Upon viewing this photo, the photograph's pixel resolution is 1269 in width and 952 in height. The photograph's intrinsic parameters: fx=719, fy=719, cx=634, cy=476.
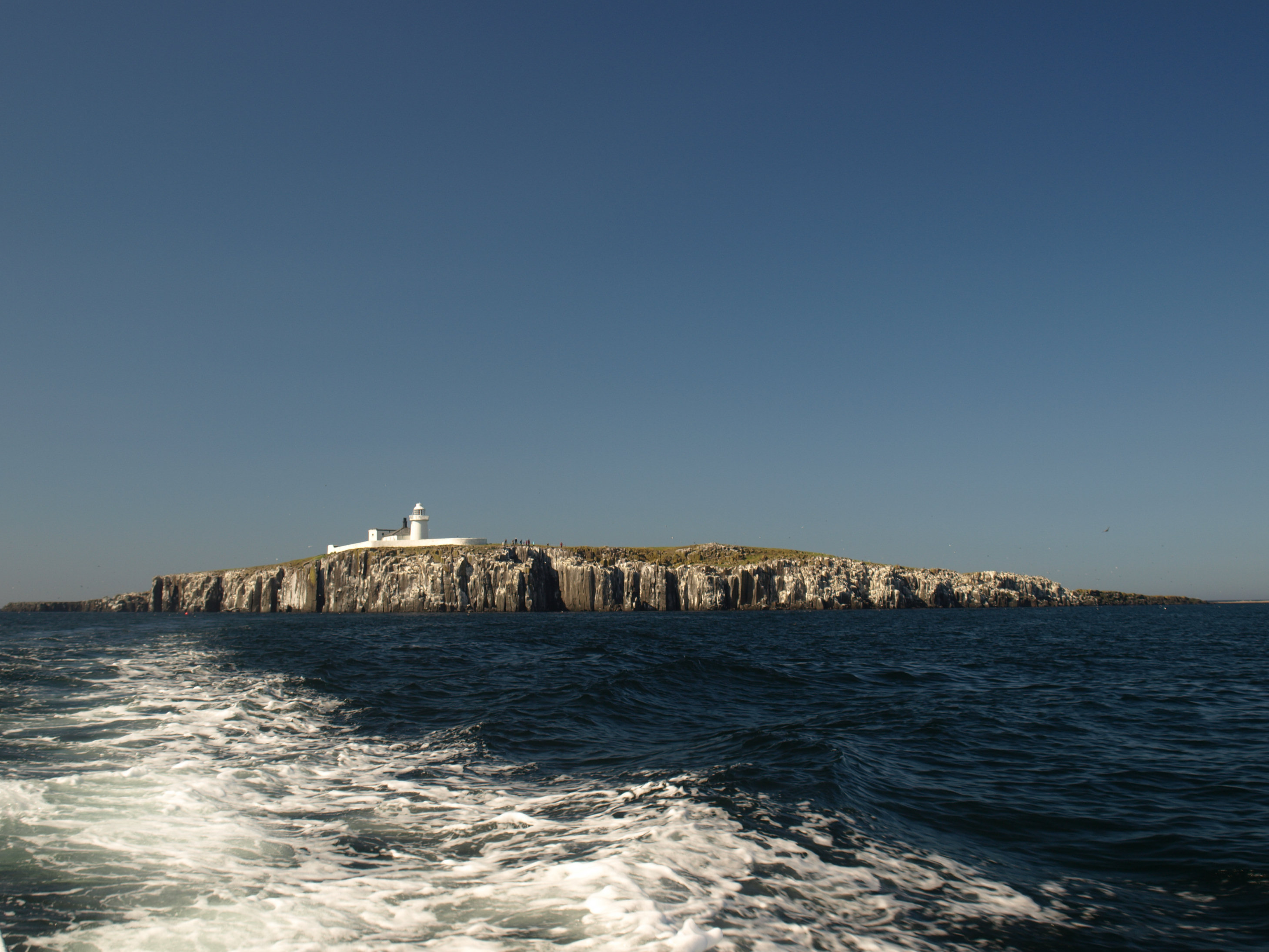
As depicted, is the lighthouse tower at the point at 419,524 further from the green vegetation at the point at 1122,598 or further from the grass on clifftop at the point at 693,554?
the green vegetation at the point at 1122,598

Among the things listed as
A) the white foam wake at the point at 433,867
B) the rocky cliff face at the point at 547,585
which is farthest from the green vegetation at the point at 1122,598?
the white foam wake at the point at 433,867

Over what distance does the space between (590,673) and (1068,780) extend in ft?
57.5

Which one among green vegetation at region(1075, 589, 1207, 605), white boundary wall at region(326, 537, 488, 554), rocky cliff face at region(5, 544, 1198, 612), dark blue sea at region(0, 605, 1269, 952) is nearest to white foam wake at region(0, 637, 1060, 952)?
dark blue sea at region(0, 605, 1269, 952)

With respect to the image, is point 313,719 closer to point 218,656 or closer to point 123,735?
point 123,735

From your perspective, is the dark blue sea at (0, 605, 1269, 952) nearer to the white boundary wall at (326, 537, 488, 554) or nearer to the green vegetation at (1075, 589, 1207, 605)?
the white boundary wall at (326, 537, 488, 554)

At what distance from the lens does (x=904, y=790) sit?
1189cm

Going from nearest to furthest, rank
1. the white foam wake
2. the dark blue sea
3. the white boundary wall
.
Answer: the white foam wake, the dark blue sea, the white boundary wall

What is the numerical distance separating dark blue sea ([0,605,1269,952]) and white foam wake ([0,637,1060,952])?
47 millimetres

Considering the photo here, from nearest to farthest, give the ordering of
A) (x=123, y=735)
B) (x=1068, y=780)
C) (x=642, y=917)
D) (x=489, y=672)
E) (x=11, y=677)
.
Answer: (x=642, y=917)
(x=1068, y=780)
(x=123, y=735)
(x=11, y=677)
(x=489, y=672)

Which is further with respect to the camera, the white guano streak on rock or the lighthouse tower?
the lighthouse tower

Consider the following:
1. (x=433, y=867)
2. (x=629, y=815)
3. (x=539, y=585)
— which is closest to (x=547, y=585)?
(x=539, y=585)

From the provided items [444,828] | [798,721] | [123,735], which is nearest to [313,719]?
[123,735]

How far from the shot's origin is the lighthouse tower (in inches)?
5748

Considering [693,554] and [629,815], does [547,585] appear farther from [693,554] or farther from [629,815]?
[629,815]
